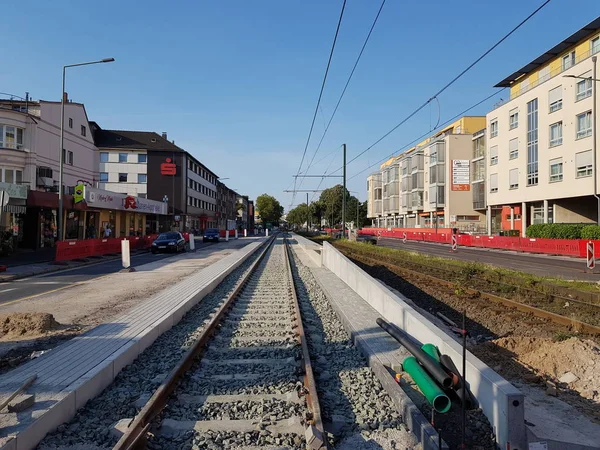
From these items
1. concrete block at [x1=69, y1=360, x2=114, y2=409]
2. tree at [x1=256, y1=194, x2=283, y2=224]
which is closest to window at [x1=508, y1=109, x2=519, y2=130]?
concrete block at [x1=69, y1=360, x2=114, y2=409]

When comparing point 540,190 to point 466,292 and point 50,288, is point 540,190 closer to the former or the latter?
point 466,292

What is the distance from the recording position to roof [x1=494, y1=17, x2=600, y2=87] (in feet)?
116

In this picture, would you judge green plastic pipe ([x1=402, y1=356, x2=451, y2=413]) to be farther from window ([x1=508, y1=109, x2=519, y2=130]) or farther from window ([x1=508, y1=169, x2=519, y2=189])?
window ([x1=508, y1=109, x2=519, y2=130])

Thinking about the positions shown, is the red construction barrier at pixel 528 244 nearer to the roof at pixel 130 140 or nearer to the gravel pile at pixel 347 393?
the gravel pile at pixel 347 393

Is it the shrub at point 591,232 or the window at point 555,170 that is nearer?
the shrub at point 591,232

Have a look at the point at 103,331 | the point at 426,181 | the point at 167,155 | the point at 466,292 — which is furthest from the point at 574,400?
the point at 426,181

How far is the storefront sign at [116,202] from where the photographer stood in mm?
29139

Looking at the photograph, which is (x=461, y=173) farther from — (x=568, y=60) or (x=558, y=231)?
(x=568, y=60)

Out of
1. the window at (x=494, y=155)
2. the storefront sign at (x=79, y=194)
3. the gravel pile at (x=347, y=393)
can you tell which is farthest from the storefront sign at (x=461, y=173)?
the gravel pile at (x=347, y=393)

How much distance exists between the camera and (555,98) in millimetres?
36406

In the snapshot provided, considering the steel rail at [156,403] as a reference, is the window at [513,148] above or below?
above

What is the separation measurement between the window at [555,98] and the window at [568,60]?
3.04 m

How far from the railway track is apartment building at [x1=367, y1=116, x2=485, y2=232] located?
42.4m

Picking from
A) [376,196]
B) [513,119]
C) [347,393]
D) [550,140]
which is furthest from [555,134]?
[376,196]
